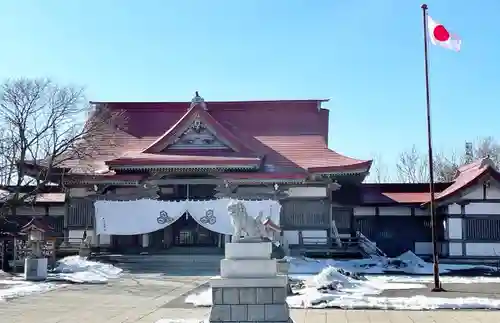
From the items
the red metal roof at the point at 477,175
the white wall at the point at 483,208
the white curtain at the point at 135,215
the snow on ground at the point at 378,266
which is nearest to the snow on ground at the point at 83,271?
the white curtain at the point at 135,215

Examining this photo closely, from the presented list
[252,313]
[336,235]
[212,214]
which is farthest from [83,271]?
[252,313]

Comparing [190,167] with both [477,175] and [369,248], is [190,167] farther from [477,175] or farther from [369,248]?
[477,175]

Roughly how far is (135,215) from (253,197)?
17.2 feet

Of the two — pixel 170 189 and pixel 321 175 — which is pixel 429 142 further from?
pixel 170 189

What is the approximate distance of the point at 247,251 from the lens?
10047mm

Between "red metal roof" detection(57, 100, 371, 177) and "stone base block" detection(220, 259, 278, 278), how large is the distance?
57.1 ft

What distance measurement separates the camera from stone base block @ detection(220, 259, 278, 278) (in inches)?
392

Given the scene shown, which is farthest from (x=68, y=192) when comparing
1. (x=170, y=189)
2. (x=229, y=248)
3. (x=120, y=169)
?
(x=229, y=248)

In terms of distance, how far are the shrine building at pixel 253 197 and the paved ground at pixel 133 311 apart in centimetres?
914

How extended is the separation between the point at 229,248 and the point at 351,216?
810 inches

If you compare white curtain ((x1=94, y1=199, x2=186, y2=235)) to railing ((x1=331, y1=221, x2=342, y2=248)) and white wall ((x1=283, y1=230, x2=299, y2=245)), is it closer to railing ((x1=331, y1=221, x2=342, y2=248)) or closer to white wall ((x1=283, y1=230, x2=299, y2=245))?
white wall ((x1=283, y1=230, x2=299, y2=245))

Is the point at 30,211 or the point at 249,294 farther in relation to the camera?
the point at 30,211

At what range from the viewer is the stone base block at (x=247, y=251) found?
10.0 meters

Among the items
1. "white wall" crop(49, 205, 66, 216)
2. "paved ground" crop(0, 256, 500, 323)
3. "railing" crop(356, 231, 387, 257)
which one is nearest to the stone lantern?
"paved ground" crop(0, 256, 500, 323)
